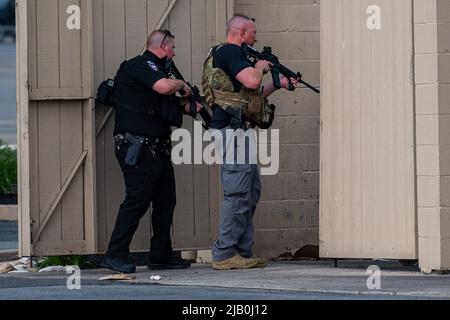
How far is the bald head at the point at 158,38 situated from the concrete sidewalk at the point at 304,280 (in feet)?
6.20

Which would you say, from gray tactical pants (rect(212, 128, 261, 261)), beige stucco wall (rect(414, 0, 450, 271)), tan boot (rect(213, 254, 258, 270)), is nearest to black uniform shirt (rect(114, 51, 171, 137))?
gray tactical pants (rect(212, 128, 261, 261))

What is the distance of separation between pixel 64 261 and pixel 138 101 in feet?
6.40

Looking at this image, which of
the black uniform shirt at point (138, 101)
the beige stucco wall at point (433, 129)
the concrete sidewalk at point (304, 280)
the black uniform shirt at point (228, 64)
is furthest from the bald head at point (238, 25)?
the concrete sidewalk at point (304, 280)

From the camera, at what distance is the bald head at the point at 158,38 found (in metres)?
11.8

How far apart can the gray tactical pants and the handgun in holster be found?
0.70m

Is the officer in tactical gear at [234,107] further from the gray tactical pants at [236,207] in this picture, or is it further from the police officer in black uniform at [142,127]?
the police officer in black uniform at [142,127]

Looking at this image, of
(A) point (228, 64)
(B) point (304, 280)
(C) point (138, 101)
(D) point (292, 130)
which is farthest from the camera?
(D) point (292, 130)

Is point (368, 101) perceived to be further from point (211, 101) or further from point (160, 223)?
point (160, 223)

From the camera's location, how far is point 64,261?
1283 centimetres

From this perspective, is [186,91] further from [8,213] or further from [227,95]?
[8,213]

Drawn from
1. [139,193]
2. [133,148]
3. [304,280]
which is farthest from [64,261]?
[304,280]

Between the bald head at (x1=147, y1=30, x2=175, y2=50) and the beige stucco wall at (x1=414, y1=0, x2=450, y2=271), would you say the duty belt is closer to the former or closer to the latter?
the bald head at (x1=147, y1=30, x2=175, y2=50)

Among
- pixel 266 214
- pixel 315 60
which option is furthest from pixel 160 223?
pixel 315 60

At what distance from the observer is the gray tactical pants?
38.4 ft
